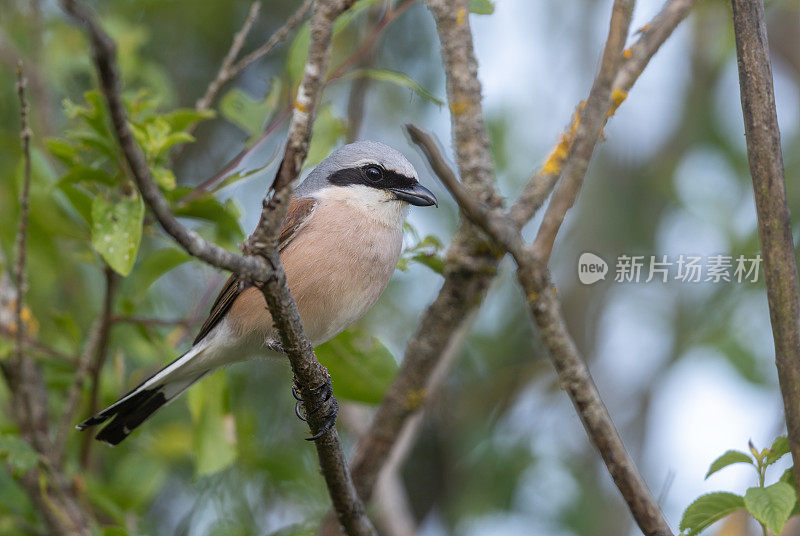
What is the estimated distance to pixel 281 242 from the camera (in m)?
3.46

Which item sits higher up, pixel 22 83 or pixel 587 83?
pixel 587 83

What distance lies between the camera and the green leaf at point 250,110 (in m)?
3.83

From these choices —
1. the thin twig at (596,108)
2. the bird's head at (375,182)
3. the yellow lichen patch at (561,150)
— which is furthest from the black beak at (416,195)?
the thin twig at (596,108)

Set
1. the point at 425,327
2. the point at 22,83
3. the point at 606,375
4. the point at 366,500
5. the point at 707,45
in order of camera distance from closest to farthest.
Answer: the point at 22,83 < the point at 425,327 < the point at 366,500 < the point at 606,375 < the point at 707,45

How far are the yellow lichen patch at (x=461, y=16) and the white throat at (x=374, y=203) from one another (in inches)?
28.8

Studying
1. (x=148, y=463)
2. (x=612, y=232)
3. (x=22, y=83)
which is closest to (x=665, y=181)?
(x=612, y=232)

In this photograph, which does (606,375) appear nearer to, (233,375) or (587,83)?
(587,83)

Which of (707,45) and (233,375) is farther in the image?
(707,45)

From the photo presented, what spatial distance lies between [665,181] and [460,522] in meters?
2.87

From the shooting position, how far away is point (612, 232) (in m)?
6.33

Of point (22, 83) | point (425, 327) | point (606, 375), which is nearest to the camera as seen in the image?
point (22, 83)

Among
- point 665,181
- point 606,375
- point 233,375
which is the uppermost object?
point 665,181
